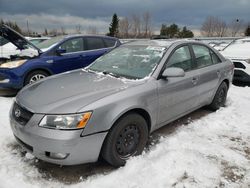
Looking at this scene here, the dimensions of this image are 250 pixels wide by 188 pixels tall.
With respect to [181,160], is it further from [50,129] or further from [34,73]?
[34,73]

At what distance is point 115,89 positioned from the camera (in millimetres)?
2748

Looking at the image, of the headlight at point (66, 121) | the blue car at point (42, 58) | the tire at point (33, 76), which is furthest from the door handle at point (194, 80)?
the tire at point (33, 76)

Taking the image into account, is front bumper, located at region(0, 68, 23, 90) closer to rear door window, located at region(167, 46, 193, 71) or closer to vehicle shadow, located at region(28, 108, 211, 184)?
vehicle shadow, located at region(28, 108, 211, 184)

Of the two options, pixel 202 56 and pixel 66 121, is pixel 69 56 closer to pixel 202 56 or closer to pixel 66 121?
pixel 202 56

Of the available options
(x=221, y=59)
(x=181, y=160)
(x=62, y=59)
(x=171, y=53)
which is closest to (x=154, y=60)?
(x=171, y=53)

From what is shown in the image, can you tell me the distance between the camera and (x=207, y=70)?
418cm

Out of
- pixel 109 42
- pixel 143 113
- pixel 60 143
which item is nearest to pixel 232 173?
pixel 143 113

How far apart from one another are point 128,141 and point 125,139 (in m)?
0.07

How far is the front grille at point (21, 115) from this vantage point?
250 centimetres

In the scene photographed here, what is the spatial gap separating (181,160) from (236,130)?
1587 millimetres

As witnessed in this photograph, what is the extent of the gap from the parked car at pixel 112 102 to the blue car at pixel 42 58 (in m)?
1.50

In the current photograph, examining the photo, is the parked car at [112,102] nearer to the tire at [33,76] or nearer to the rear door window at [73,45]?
the tire at [33,76]

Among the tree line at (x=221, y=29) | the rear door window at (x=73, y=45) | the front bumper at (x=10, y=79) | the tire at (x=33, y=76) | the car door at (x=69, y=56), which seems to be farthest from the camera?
the tree line at (x=221, y=29)

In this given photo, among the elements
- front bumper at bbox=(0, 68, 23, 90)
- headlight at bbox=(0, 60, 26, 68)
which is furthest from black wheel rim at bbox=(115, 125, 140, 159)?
headlight at bbox=(0, 60, 26, 68)
